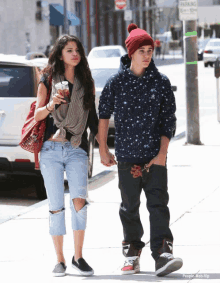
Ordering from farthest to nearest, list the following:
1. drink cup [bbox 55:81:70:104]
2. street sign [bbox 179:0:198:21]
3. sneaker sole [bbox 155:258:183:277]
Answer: street sign [bbox 179:0:198:21], sneaker sole [bbox 155:258:183:277], drink cup [bbox 55:81:70:104]

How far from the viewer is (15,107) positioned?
7750 mm

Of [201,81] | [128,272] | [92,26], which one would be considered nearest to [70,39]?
[128,272]

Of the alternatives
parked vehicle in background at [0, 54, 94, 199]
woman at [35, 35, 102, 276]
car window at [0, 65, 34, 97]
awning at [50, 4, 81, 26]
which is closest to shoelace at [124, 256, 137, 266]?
woman at [35, 35, 102, 276]

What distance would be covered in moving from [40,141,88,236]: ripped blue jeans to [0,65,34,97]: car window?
314 cm

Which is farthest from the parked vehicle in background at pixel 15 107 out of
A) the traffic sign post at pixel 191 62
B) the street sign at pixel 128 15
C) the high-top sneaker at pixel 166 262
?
the street sign at pixel 128 15

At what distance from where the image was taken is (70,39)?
15.9ft

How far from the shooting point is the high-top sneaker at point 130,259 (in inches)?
190

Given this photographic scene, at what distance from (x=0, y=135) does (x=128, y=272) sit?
3502mm

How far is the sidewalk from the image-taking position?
4.83 metres

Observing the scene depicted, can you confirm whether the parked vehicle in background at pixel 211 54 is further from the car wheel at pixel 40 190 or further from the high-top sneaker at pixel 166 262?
the high-top sneaker at pixel 166 262

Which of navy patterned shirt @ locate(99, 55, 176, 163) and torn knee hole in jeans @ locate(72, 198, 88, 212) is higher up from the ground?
navy patterned shirt @ locate(99, 55, 176, 163)

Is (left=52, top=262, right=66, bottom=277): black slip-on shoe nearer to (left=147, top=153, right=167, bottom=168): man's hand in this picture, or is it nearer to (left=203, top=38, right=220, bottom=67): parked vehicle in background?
(left=147, top=153, right=167, bottom=168): man's hand

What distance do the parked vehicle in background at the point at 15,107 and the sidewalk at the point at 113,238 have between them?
63cm

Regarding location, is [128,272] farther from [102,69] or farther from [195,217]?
[102,69]
